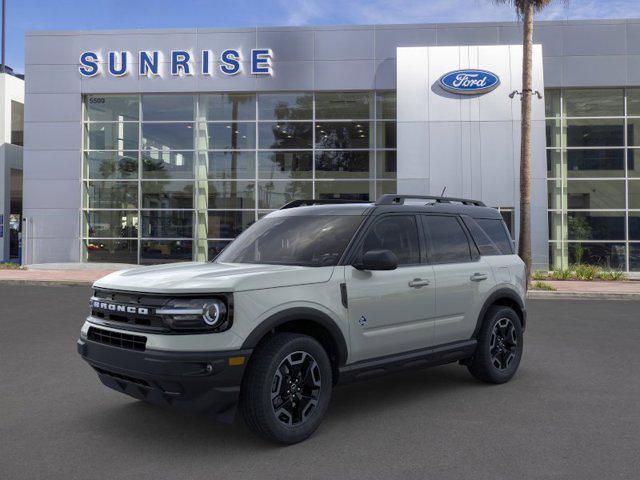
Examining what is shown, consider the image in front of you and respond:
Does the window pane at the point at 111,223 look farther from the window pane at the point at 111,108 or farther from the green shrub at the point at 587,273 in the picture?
the green shrub at the point at 587,273

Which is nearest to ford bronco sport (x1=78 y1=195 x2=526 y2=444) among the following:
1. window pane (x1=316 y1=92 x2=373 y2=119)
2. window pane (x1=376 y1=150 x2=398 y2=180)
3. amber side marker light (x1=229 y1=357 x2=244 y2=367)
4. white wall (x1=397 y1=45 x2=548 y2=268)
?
amber side marker light (x1=229 y1=357 x2=244 y2=367)

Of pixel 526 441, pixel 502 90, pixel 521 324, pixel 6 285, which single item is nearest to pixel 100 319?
pixel 526 441

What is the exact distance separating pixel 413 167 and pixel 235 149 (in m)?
7.59

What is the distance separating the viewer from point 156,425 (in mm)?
4914

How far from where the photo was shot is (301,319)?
15.0 feet

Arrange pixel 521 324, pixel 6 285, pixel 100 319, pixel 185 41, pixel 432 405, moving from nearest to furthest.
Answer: pixel 100 319
pixel 432 405
pixel 521 324
pixel 6 285
pixel 185 41

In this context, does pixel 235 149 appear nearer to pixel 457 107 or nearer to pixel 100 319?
pixel 457 107

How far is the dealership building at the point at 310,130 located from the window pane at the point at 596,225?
5 centimetres

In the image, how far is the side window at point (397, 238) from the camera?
5.31 metres

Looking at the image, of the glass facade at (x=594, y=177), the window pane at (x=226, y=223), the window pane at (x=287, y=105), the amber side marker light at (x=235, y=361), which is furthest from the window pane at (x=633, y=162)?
the amber side marker light at (x=235, y=361)

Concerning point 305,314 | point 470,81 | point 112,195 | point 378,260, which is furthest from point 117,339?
point 112,195

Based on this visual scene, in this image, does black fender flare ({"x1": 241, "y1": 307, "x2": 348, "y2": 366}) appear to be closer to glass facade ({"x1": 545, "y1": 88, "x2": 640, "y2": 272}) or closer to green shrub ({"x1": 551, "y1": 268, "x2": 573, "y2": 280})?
green shrub ({"x1": 551, "y1": 268, "x2": 573, "y2": 280})

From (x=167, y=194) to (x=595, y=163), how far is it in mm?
17500

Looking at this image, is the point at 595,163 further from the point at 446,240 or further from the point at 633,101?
the point at 446,240
